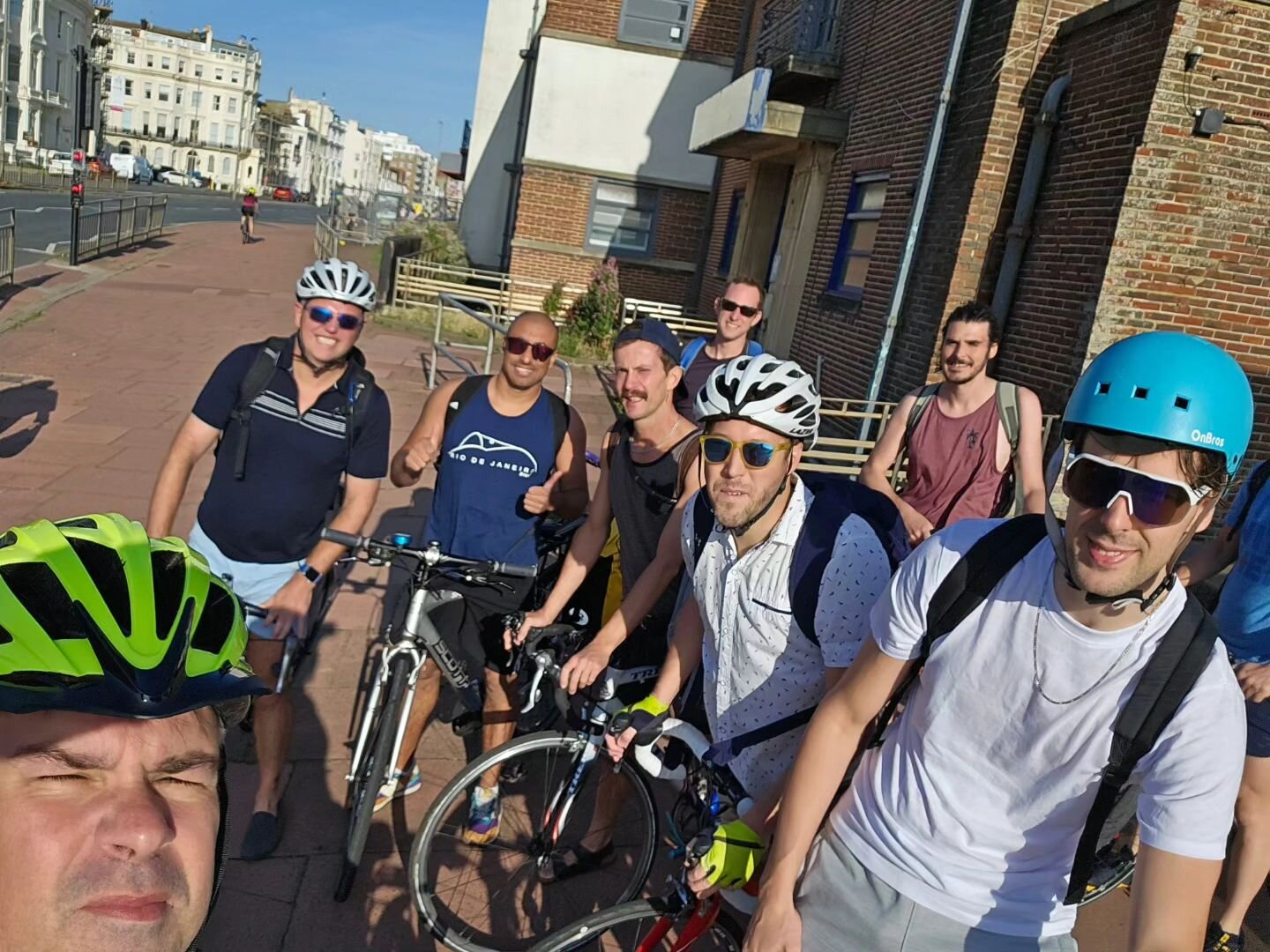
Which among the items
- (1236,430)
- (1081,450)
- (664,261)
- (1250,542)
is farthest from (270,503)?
(664,261)

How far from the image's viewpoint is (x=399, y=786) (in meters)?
3.79

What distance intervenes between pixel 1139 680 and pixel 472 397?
2.63 meters

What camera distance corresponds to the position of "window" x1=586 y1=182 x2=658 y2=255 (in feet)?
62.0

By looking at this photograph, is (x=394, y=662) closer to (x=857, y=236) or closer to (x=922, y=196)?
(x=922, y=196)

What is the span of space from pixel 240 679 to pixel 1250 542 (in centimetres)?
331

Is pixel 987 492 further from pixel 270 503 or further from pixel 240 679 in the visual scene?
pixel 240 679

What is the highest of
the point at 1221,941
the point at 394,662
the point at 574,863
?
the point at 394,662

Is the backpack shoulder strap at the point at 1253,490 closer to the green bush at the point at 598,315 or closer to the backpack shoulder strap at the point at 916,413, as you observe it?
the backpack shoulder strap at the point at 916,413

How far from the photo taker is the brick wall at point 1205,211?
268 inches

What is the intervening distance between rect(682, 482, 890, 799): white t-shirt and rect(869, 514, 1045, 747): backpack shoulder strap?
35 cm

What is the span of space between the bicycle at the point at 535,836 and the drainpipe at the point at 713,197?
1581 cm

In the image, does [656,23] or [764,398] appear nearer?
[764,398]

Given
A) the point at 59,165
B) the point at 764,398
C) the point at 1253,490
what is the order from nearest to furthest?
the point at 764,398
the point at 1253,490
the point at 59,165

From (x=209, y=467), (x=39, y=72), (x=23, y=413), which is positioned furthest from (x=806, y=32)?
(x=39, y=72)
